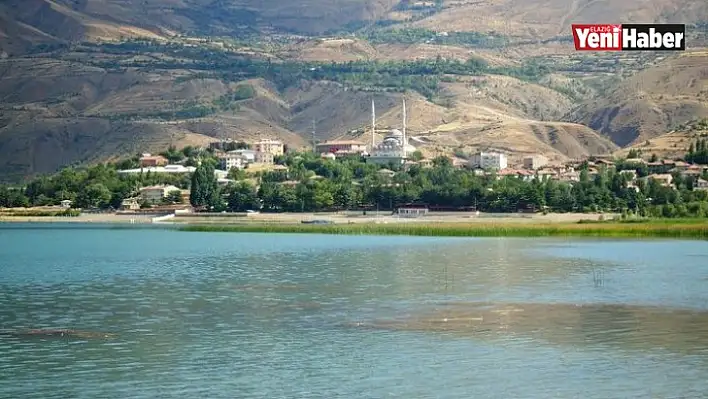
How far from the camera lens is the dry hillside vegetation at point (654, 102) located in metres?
155

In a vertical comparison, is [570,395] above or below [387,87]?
below

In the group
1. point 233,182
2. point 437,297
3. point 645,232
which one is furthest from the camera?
point 233,182

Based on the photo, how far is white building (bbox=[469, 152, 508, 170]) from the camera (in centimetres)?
12938

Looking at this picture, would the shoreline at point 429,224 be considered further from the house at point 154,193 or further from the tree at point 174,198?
the house at point 154,193

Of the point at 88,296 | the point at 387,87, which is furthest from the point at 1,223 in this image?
the point at 387,87

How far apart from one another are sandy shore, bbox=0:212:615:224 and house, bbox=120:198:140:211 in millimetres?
3356

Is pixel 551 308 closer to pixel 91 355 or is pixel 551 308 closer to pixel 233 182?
pixel 91 355

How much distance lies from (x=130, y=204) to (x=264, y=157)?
1224 inches

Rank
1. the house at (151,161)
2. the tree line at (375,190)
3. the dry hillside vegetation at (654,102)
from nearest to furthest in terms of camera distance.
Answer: the tree line at (375,190), the house at (151,161), the dry hillside vegetation at (654,102)

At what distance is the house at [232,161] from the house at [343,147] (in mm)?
10722

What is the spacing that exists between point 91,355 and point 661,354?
460 inches

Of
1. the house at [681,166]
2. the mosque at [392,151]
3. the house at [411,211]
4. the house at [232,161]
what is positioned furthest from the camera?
the mosque at [392,151]

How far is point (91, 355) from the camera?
2936 cm

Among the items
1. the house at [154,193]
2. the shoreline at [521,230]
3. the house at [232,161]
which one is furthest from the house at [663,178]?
the house at [232,161]
